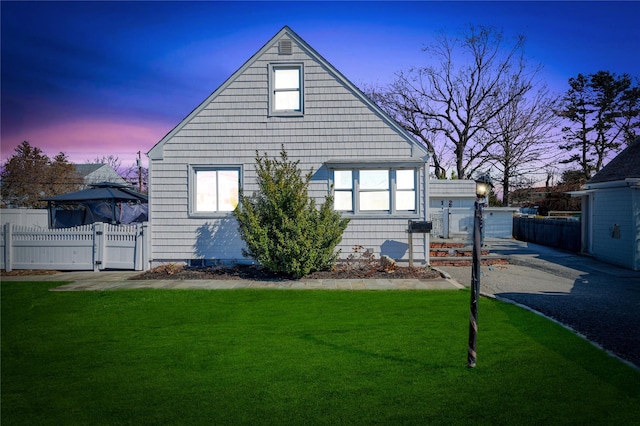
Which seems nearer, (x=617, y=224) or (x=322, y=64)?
(x=322, y=64)

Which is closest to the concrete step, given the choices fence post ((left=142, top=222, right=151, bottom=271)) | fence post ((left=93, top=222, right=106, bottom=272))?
fence post ((left=142, top=222, right=151, bottom=271))

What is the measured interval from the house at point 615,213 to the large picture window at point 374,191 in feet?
24.8

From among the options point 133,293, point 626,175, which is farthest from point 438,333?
point 626,175

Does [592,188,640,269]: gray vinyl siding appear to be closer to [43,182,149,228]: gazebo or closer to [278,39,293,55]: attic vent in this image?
[278,39,293,55]: attic vent

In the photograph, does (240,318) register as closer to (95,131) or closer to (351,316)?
(351,316)

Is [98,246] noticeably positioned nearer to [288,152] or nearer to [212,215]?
[212,215]

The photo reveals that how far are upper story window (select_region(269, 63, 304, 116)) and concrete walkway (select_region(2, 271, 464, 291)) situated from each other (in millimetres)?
5668

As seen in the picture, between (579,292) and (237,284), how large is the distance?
8.70 m

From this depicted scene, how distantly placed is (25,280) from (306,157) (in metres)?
8.86

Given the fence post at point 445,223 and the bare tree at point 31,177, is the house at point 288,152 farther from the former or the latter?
the bare tree at point 31,177

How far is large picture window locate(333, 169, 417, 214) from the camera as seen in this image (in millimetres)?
13453

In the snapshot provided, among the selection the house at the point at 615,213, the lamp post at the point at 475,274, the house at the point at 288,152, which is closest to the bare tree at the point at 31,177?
the house at the point at 288,152

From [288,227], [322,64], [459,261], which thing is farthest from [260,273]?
[459,261]

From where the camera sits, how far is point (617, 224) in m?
15.3
